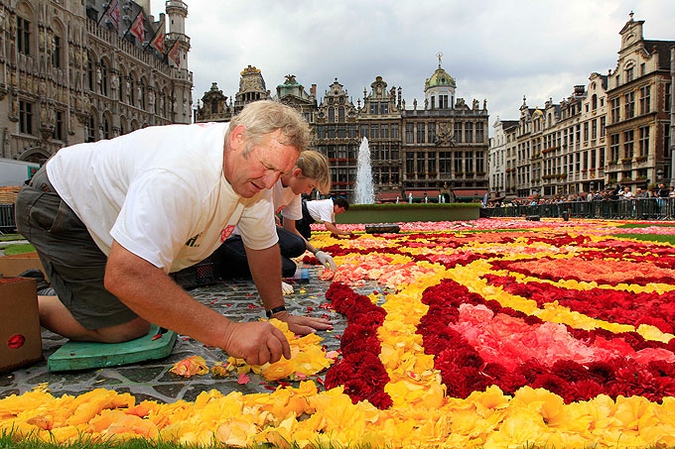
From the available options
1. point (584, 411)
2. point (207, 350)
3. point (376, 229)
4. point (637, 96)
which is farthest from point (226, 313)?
point (637, 96)

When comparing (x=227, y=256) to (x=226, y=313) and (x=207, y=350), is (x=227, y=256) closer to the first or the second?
(x=226, y=313)

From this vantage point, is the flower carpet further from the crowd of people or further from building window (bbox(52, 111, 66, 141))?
building window (bbox(52, 111, 66, 141))

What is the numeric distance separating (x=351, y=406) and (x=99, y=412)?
99 cm

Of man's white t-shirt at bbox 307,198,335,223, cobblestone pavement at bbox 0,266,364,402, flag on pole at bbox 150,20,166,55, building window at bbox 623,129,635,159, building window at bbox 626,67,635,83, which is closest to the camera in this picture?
cobblestone pavement at bbox 0,266,364,402

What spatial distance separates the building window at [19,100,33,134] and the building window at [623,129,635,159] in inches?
1723

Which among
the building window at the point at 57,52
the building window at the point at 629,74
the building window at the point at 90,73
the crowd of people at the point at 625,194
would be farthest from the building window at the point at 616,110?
the building window at the point at 57,52

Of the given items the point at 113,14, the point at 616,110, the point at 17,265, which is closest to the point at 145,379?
the point at 17,265

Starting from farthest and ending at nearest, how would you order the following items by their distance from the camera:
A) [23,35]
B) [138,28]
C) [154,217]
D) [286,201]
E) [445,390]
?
[138,28] → [23,35] → [286,201] → [445,390] → [154,217]

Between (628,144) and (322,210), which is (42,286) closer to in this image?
(322,210)

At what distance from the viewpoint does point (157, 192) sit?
1.63 m

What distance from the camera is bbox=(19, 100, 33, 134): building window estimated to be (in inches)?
995

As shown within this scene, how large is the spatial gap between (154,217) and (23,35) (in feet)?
102

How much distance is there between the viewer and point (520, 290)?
347 centimetres

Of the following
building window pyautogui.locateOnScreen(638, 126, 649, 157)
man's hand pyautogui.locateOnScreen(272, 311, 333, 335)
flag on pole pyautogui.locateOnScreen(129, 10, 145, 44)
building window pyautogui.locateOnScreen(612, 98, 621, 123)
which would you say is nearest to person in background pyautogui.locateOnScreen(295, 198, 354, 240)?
man's hand pyautogui.locateOnScreen(272, 311, 333, 335)
